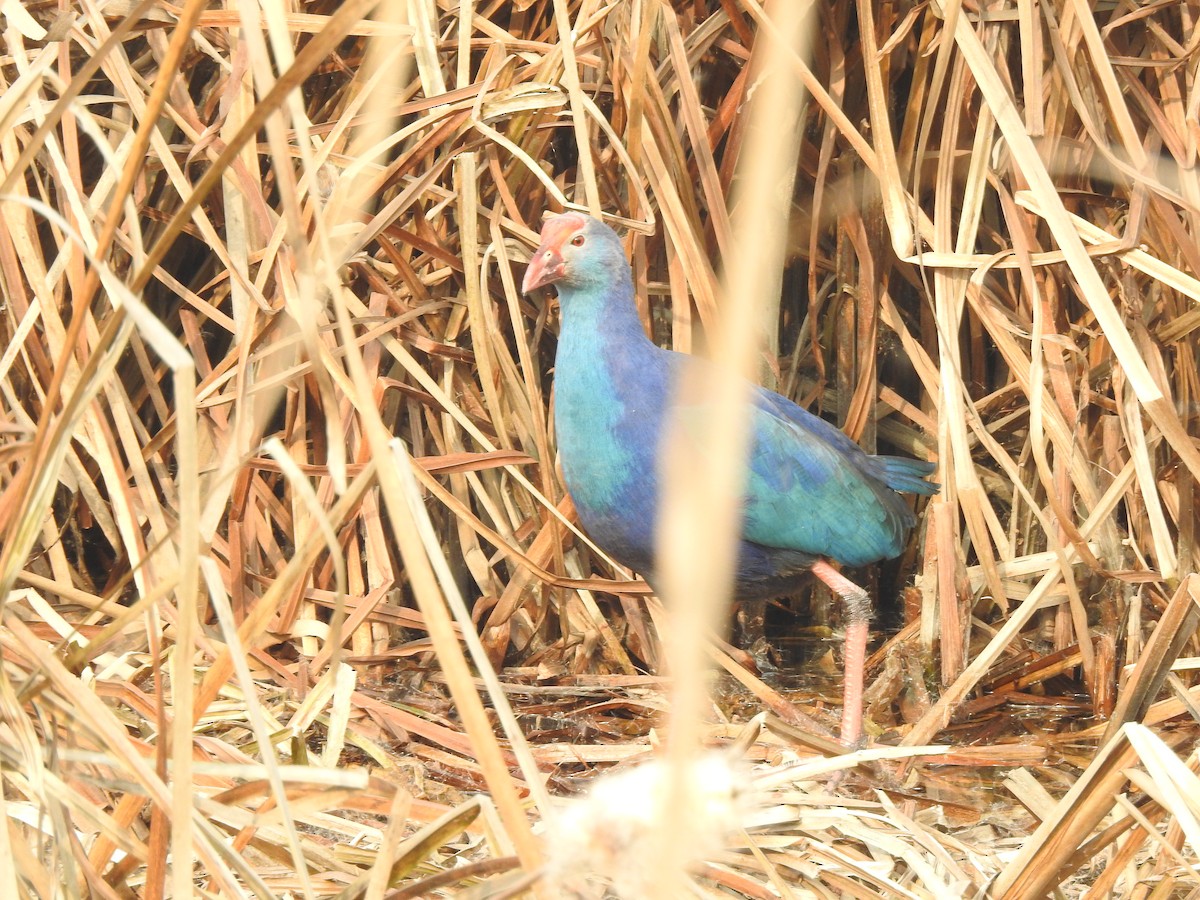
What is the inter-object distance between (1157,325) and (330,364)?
52.9 inches

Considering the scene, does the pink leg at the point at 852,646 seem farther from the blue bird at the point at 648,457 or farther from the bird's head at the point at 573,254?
the bird's head at the point at 573,254

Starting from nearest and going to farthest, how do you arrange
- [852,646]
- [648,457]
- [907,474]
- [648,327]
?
[648,457] < [852,646] < [907,474] < [648,327]

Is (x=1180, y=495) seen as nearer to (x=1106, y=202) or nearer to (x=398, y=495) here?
(x=1106, y=202)

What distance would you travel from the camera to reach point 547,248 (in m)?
2.00

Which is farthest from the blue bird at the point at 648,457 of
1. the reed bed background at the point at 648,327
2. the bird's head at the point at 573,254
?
the reed bed background at the point at 648,327

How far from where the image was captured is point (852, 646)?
2.16 metres

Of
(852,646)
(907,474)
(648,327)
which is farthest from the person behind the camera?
(648,327)

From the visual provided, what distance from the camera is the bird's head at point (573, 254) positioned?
2.00m

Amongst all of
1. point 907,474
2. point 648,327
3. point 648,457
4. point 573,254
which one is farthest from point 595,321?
point 907,474

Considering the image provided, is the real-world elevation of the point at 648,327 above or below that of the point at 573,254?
below

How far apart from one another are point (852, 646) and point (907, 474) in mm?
355

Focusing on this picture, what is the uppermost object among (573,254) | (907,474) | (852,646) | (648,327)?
(573,254)

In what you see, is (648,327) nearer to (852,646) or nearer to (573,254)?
(573,254)

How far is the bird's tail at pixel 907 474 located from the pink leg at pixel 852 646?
0.66 ft
